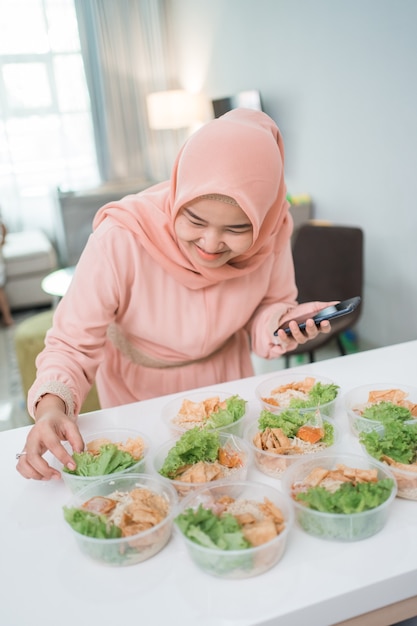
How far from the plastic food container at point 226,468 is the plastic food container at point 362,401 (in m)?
0.22

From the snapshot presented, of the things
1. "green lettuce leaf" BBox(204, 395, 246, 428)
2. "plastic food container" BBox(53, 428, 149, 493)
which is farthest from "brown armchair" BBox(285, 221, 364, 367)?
"plastic food container" BBox(53, 428, 149, 493)

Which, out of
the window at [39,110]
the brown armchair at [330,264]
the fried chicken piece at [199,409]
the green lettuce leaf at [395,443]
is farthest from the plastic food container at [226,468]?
the window at [39,110]

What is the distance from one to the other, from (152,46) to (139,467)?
20.2 feet

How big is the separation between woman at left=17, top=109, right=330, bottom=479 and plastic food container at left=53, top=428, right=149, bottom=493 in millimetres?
31

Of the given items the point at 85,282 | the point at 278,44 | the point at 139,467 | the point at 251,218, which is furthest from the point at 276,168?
the point at 278,44

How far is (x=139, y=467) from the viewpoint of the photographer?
944 millimetres

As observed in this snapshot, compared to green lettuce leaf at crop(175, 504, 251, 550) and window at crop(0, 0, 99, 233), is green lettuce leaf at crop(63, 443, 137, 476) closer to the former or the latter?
green lettuce leaf at crop(175, 504, 251, 550)

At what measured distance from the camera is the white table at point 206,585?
70 centimetres

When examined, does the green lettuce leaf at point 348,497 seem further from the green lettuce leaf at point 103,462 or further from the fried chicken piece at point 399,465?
the green lettuce leaf at point 103,462

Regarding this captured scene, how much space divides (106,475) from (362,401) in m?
0.55

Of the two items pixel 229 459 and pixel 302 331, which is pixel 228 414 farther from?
pixel 302 331

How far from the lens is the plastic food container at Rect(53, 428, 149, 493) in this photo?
907mm

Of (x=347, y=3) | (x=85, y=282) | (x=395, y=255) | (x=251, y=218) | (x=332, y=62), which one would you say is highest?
(x=347, y=3)

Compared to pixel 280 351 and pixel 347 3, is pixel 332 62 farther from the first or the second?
pixel 280 351
